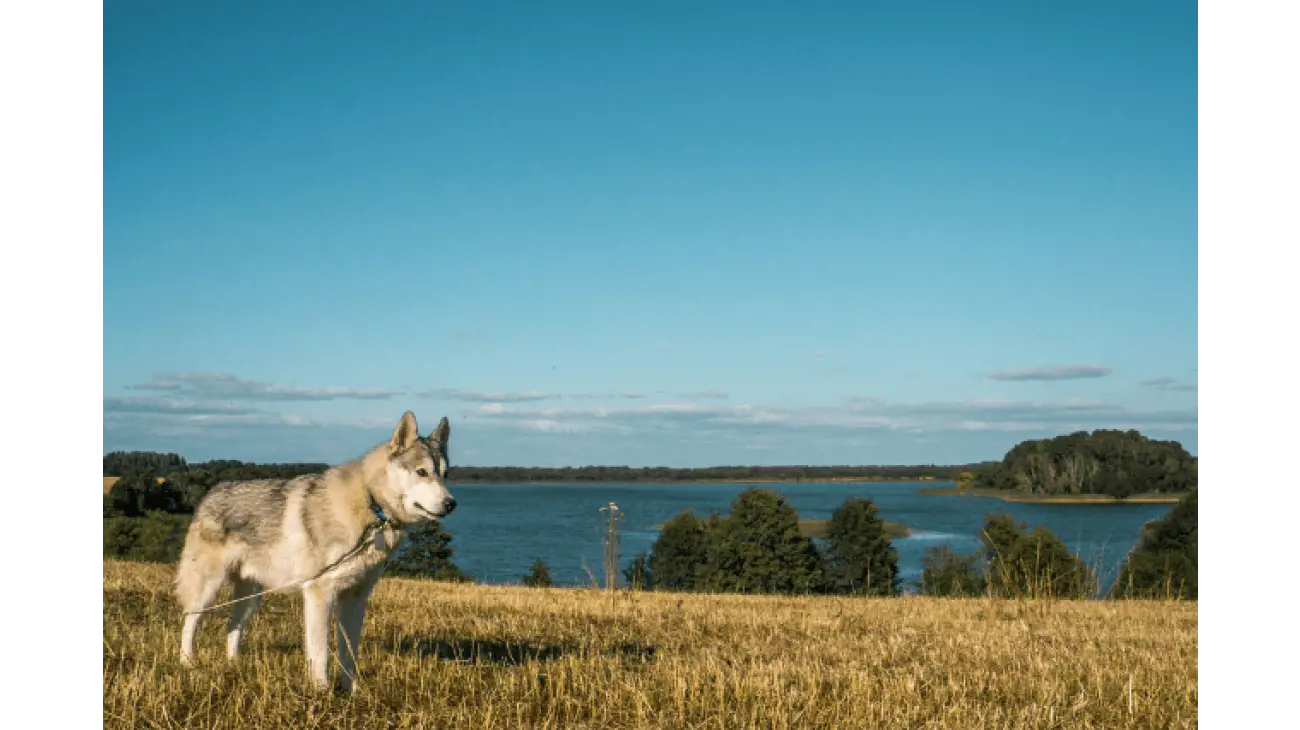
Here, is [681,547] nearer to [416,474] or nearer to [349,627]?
[349,627]

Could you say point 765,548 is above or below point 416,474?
below

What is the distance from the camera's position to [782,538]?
49.2 m

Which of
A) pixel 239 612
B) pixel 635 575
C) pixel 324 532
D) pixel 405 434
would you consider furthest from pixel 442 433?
pixel 635 575

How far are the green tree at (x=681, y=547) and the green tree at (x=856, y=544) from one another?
7383mm

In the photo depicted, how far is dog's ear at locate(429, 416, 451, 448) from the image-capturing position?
6434 mm

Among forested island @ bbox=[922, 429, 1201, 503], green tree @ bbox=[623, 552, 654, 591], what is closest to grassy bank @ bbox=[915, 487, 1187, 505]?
forested island @ bbox=[922, 429, 1201, 503]

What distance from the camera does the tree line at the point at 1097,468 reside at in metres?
39.6

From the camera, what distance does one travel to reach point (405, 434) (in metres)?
6.34

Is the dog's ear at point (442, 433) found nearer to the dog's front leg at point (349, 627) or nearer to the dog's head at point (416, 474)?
the dog's head at point (416, 474)

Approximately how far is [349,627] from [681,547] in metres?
49.9

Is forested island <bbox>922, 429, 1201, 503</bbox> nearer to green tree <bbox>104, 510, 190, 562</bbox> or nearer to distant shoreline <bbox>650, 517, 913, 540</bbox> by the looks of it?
distant shoreline <bbox>650, 517, 913, 540</bbox>

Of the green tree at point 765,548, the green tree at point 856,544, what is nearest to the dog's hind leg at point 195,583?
the green tree at point 765,548
